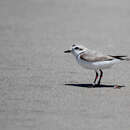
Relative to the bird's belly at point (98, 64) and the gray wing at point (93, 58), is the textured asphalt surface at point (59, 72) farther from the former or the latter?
the gray wing at point (93, 58)

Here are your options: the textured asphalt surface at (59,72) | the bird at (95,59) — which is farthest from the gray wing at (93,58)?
the textured asphalt surface at (59,72)

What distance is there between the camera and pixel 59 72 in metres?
12.1

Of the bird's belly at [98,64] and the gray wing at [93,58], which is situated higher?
the gray wing at [93,58]

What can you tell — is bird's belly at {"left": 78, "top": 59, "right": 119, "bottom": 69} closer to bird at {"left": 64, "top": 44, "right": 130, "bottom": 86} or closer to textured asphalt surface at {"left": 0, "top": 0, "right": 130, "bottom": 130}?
bird at {"left": 64, "top": 44, "right": 130, "bottom": 86}

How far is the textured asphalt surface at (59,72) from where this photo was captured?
27.3 ft

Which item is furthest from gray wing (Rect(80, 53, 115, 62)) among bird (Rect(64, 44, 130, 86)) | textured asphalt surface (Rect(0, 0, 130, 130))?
textured asphalt surface (Rect(0, 0, 130, 130))

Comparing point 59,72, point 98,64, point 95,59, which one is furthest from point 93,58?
point 59,72

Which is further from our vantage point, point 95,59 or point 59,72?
point 59,72

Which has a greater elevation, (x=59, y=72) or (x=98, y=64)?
(x=59, y=72)

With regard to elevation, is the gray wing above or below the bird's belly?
above

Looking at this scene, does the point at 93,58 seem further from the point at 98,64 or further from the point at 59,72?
the point at 59,72

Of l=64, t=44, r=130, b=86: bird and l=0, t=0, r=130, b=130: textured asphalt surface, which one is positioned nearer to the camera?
l=0, t=0, r=130, b=130: textured asphalt surface

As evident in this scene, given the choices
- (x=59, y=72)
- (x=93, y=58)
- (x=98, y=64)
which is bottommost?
(x=98, y=64)

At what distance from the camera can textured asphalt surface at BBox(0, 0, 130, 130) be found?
834cm
